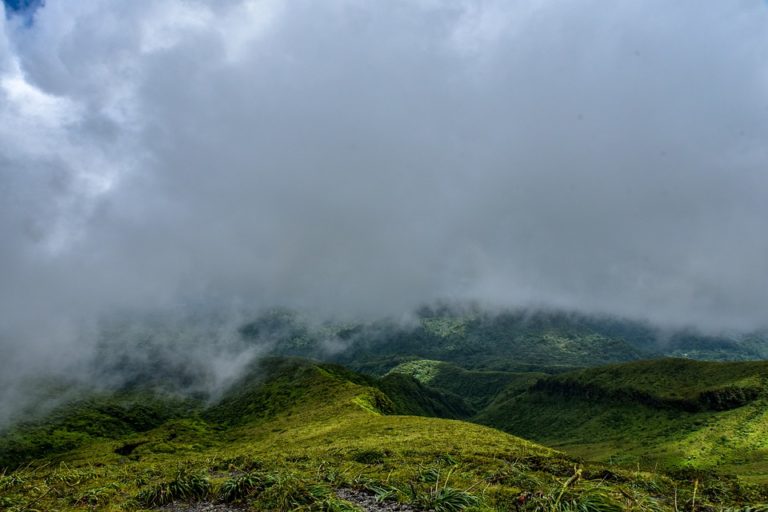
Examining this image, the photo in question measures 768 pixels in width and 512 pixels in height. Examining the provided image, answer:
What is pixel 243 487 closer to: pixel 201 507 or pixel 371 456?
pixel 201 507

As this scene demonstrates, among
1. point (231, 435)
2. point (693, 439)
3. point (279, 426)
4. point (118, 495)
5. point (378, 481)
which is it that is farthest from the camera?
point (231, 435)

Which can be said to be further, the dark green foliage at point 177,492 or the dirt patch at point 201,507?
the dark green foliage at point 177,492

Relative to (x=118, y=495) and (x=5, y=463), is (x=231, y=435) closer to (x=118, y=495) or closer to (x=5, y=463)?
(x=5, y=463)

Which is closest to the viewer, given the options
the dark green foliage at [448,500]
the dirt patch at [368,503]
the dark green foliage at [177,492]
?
the dark green foliage at [448,500]

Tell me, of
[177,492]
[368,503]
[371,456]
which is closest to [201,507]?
[177,492]

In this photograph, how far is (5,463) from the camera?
19100 centimetres

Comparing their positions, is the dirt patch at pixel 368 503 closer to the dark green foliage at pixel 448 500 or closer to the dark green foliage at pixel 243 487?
the dark green foliage at pixel 448 500

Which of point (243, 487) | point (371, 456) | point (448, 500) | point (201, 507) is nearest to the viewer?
point (448, 500)

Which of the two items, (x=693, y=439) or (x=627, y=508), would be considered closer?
(x=627, y=508)

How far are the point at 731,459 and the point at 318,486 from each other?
6018 inches

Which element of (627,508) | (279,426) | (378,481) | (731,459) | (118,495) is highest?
(279,426)

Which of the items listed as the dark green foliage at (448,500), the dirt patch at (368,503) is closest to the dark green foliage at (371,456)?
the dirt patch at (368,503)

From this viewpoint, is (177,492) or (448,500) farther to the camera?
(177,492)

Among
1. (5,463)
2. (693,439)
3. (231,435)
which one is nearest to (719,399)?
(693,439)
